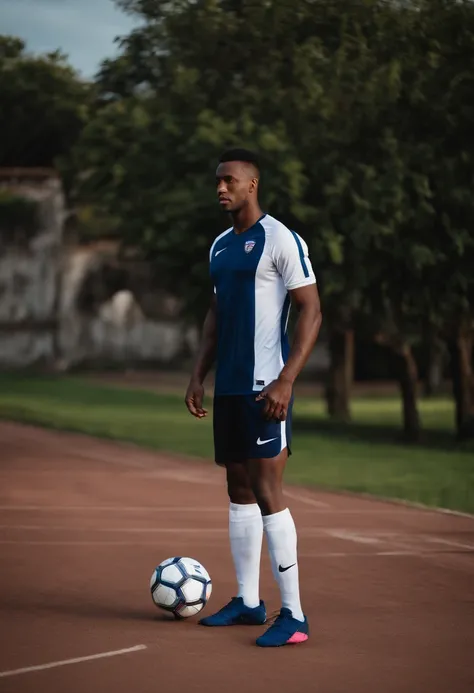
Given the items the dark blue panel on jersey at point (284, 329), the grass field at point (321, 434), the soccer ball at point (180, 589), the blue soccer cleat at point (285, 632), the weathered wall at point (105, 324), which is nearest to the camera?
the blue soccer cleat at point (285, 632)

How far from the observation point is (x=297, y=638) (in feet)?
22.8

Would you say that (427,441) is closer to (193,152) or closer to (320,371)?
(193,152)

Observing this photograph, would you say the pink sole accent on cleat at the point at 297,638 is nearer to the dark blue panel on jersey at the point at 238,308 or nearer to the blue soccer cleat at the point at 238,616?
the blue soccer cleat at the point at 238,616

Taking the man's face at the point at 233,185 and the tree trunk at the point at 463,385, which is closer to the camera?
the man's face at the point at 233,185

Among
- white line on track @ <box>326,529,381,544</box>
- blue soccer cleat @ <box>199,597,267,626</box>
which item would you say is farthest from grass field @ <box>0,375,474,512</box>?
blue soccer cleat @ <box>199,597,267,626</box>

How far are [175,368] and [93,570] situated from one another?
1622 inches

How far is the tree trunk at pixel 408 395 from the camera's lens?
23922 mm

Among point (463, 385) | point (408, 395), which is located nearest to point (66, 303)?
point (408, 395)

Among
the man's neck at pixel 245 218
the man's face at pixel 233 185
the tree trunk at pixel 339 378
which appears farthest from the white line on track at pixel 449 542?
the tree trunk at pixel 339 378

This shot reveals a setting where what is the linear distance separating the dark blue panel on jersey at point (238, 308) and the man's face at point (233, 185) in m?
0.15

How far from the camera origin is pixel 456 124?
67.0 ft

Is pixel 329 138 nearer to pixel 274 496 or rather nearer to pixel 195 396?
pixel 195 396

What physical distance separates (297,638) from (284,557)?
40cm

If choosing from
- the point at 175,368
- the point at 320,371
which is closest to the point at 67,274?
the point at 175,368
